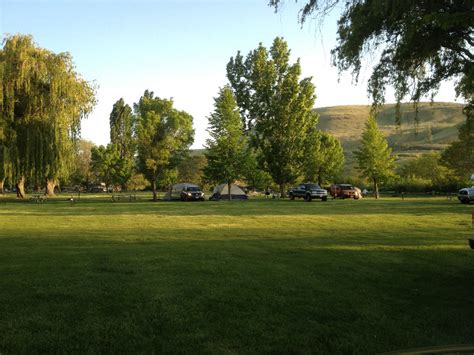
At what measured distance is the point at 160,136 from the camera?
53000 millimetres

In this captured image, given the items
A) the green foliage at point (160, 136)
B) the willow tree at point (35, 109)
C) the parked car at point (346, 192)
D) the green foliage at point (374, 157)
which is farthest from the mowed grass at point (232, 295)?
the green foliage at point (374, 157)

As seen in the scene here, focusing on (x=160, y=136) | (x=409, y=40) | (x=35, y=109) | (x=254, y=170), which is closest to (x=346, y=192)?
(x=254, y=170)

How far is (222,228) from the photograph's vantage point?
1738 centimetres

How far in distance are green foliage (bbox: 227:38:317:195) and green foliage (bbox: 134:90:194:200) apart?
881 cm

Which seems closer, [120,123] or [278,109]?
[278,109]

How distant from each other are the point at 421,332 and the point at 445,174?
6768cm

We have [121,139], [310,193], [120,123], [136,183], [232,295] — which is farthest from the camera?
[136,183]

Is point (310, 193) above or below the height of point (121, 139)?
below

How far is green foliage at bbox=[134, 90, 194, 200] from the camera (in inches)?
2040

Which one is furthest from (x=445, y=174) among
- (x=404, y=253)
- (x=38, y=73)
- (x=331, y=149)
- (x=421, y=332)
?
(x=421, y=332)

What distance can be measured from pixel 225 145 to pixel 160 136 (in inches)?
307

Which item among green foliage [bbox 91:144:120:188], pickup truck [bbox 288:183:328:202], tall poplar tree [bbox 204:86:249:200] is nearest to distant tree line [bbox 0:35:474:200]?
tall poplar tree [bbox 204:86:249:200]

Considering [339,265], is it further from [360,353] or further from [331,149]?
[331,149]

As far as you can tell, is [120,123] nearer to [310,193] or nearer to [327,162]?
[327,162]
